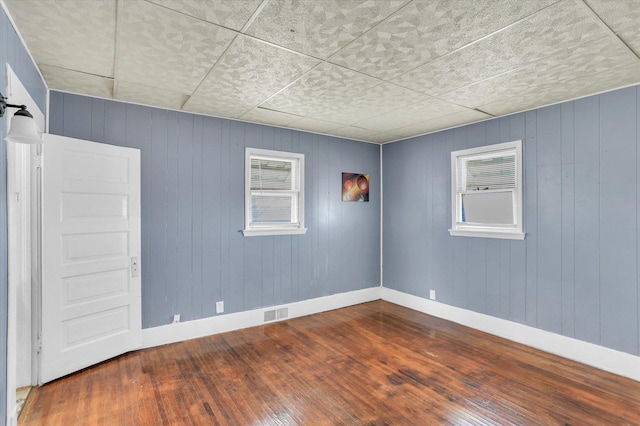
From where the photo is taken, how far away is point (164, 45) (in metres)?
2.21

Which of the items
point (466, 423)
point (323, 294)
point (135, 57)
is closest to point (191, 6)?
point (135, 57)

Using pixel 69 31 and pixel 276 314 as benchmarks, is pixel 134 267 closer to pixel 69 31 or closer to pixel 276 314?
pixel 276 314

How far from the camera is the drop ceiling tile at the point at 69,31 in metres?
1.80

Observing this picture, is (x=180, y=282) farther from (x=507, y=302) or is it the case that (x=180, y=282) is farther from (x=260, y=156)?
(x=507, y=302)

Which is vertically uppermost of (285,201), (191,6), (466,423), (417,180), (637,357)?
(191,6)

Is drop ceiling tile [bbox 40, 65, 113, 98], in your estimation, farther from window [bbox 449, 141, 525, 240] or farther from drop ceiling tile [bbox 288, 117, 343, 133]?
window [bbox 449, 141, 525, 240]

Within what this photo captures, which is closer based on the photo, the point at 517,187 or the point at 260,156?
the point at 517,187

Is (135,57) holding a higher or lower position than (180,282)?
higher

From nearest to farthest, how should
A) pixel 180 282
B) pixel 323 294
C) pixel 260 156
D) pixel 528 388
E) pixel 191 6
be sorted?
1. pixel 191 6
2. pixel 528 388
3. pixel 180 282
4. pixel 260 156
5. pixel 323 294

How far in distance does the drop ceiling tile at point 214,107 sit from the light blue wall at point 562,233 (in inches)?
110

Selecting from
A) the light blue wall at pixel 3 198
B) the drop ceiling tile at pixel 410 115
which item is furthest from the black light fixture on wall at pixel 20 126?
the drop ceiling tile at pixel 410 115

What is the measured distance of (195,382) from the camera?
2787mm

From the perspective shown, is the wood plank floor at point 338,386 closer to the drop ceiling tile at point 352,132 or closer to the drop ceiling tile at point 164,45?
the drop ceiling tile at point 164,45

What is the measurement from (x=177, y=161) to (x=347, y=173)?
256 cm
